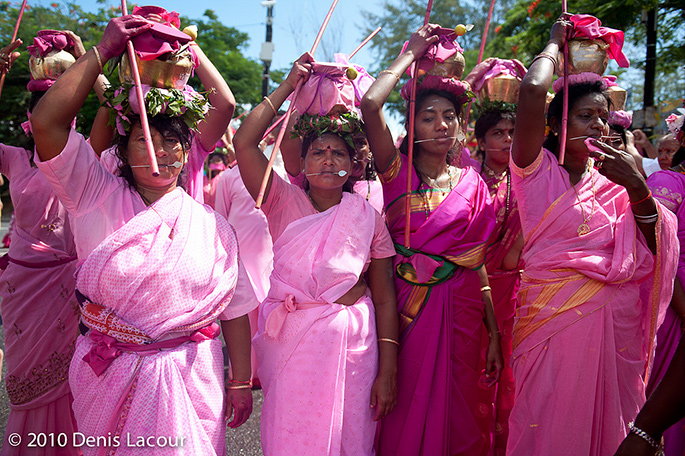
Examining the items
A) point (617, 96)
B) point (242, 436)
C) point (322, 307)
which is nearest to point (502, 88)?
point (617, 96)

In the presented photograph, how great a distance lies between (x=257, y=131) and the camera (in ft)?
8.23

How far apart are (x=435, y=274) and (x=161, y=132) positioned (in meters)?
1.47

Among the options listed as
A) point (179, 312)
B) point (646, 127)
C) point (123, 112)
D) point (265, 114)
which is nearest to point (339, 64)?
point (265, 114)

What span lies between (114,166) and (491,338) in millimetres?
2321

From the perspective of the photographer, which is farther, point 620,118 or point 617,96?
point 620,118

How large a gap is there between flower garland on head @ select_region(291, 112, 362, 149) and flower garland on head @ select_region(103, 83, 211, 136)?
526 mm

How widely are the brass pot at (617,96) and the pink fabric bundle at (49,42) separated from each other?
2.99 m

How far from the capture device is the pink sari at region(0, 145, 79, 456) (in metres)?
2.99

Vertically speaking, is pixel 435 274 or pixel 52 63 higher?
pixel 52 63

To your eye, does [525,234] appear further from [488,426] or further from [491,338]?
[488,426]

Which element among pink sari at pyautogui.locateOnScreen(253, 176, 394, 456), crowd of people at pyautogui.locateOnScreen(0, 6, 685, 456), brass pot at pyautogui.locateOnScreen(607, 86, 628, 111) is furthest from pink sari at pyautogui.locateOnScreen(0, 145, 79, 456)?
brass pot at pyautogui.locateOnScreen(607, 86, 628, 111)

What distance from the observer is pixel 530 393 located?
2.54m

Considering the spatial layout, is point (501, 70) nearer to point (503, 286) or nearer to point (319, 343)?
point (503, 286)

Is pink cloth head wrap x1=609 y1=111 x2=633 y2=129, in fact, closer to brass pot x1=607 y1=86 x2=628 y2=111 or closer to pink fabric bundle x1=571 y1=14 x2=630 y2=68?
brass pot x1=607 y1=86 x2=628 y2=111
